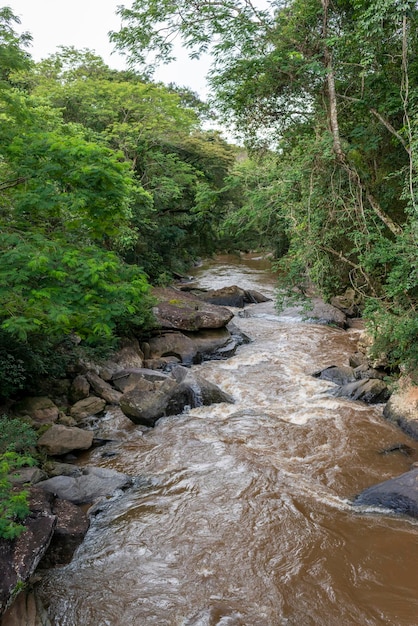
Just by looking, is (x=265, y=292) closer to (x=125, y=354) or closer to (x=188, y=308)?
(x=188, y=308)

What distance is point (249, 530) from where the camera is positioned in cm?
613

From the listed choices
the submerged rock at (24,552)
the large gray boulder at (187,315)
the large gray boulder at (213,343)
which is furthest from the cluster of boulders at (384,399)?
the large gray boulder at (187,315)

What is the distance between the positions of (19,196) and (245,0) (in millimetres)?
7420

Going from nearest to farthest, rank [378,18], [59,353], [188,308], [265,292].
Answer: [378,18] < [59,353] < [188,308] < [265,292]

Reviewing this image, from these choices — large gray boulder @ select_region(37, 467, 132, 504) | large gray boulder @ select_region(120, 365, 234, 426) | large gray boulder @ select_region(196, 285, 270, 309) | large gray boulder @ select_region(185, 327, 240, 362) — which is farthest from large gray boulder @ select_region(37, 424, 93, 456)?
large gray boulder @ select_region(196, 285, 270, 309)

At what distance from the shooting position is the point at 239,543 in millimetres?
5863

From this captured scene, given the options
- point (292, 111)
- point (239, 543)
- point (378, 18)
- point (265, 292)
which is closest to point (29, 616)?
point (239, 543)

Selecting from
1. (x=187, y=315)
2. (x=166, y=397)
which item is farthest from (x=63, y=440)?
(x=187, y=315)

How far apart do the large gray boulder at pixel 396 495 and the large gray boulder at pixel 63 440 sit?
5067 millimetres

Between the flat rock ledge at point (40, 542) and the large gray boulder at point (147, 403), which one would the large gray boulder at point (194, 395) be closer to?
the large gray boulder at point (147, 403)

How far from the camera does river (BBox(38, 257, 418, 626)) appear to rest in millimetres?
4863

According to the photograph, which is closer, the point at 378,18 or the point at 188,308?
the point at 378,18

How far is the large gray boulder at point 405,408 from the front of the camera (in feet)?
28.9

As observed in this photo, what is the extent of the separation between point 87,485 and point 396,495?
4790mm
